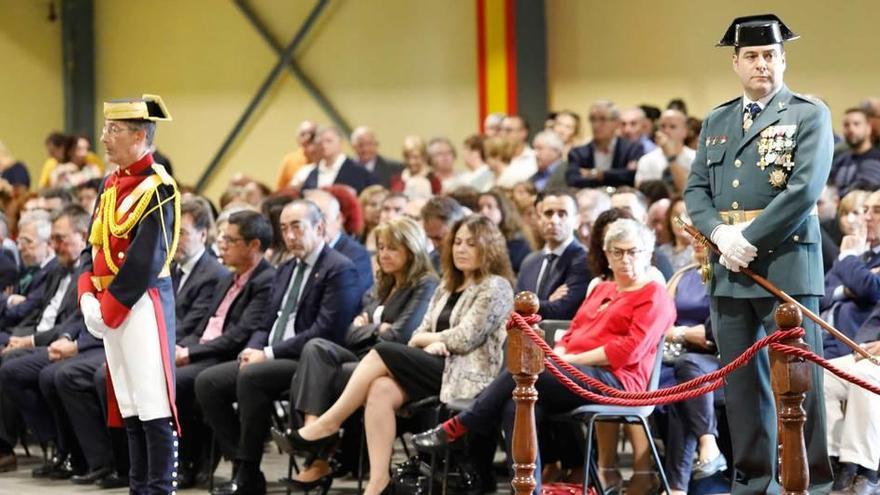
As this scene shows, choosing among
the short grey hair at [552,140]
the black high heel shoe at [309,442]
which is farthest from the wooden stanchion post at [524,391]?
the short grey hair at [552,140]

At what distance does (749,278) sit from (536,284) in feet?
7.59

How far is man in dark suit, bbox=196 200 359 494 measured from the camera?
6.96 meters

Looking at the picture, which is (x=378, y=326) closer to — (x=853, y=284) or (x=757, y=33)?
(x=853, y=284)

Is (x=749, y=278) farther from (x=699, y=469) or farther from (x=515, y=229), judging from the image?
(x=515, y=229)

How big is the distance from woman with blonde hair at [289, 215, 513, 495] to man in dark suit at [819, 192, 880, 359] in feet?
4.40

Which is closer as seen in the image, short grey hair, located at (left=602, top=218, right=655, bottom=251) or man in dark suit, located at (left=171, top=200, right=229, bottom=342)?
short grey hair, located at (left=602, top=218, right=655, bottom=251)

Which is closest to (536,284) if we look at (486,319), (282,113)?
(486,319)

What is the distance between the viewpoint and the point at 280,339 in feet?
23.9

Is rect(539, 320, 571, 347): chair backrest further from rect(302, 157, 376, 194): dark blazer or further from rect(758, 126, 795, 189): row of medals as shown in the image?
rect(302, 157, 376, 194): dark blazer

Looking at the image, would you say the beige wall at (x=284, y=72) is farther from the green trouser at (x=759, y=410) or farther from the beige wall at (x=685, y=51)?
the green trouser at (x=759, y=410)

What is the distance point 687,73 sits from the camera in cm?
1209

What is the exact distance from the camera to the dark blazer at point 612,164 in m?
9.89

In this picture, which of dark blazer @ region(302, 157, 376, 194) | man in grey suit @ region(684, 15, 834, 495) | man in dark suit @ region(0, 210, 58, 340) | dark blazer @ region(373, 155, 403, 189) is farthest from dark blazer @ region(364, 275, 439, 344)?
dark blazer @ region(373, 155, 403, 189)

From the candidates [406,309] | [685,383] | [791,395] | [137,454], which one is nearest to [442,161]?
[406,309]
